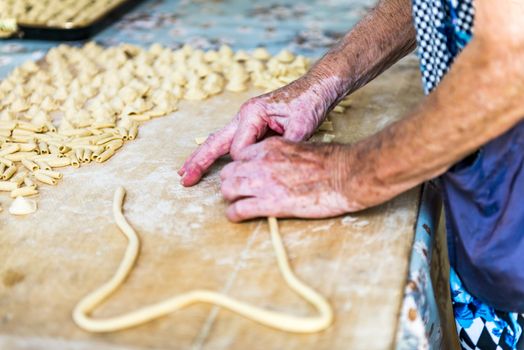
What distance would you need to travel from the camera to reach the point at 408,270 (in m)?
1.32

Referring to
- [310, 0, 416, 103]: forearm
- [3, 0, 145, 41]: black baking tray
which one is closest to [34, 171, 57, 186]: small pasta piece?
[310, 0, 416, 103]: forearm

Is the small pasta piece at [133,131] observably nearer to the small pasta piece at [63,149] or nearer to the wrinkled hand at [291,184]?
the small pasta piece at [63,149]

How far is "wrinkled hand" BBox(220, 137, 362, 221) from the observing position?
54.8 inches

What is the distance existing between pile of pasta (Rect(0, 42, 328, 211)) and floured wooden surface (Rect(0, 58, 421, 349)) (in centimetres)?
11

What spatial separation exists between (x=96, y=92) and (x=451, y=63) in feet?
4.09

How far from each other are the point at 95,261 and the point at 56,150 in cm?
54

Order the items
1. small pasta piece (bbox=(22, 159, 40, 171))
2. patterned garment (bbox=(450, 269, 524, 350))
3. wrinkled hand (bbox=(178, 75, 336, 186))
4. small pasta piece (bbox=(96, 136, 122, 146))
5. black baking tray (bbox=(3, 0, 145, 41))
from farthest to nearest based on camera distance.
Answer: black baking tray (bbox=(3, 0, 145, 41)), small pasta piece (bbox=(96, 136, 122, 146)), small pasta piece (bbox=(22, 159, 40, 171)), wrinkled hand (bbox=(178, 75, 336, 186)), patterned garment (bbox=(450, 269, 524, 350))

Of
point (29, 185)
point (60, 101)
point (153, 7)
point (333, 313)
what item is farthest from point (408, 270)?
point (153, 7)

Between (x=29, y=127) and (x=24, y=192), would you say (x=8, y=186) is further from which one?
(x=29, y=127)

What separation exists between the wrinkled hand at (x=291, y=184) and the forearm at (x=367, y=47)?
397 millimetres

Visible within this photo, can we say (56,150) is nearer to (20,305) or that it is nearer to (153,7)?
(20,305)

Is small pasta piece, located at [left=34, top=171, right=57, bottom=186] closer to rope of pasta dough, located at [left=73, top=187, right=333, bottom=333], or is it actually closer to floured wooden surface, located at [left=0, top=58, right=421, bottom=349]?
floured wooden surface, located at [left=0, top=58, right=421, bottom=349]

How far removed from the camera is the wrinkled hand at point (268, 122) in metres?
1.64

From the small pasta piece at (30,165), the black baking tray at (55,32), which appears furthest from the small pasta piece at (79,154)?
the black baking tray at (55,32)
